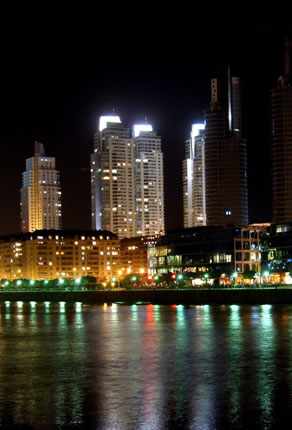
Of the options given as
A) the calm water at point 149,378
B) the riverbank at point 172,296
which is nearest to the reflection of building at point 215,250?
the riverbank at point 172,296

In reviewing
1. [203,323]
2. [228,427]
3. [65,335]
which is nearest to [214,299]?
[203,323]

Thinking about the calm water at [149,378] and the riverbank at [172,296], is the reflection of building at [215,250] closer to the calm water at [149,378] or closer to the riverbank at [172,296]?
the riverbank at [172,296]

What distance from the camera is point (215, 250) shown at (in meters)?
163

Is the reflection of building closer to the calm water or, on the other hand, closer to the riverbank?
the riverbank

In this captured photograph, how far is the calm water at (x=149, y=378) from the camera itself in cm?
2530

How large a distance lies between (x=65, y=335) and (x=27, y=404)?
102 ft

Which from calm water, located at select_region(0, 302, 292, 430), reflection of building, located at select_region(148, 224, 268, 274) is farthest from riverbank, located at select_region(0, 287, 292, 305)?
calm water, located at select_region(0, 302, 292, 430)

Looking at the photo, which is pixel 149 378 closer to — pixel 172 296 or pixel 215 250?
pixel 172 296

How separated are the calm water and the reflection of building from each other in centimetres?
9566

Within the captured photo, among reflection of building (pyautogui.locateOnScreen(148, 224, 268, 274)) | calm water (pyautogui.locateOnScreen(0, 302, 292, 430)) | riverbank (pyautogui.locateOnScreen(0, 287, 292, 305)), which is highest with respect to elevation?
reflection of building (pyautogui.locateOnScreen(148, 224, 268, 274))

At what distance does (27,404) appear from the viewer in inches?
1111

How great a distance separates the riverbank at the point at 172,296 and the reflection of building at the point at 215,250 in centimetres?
2887

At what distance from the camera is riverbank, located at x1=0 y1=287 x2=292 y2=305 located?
4173 inches

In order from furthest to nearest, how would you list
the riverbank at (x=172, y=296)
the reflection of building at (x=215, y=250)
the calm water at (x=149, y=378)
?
the reflection of building at (x=215, y=250), the riverbank at (x=172, y=296), the calm water at (x=149, y=378)
